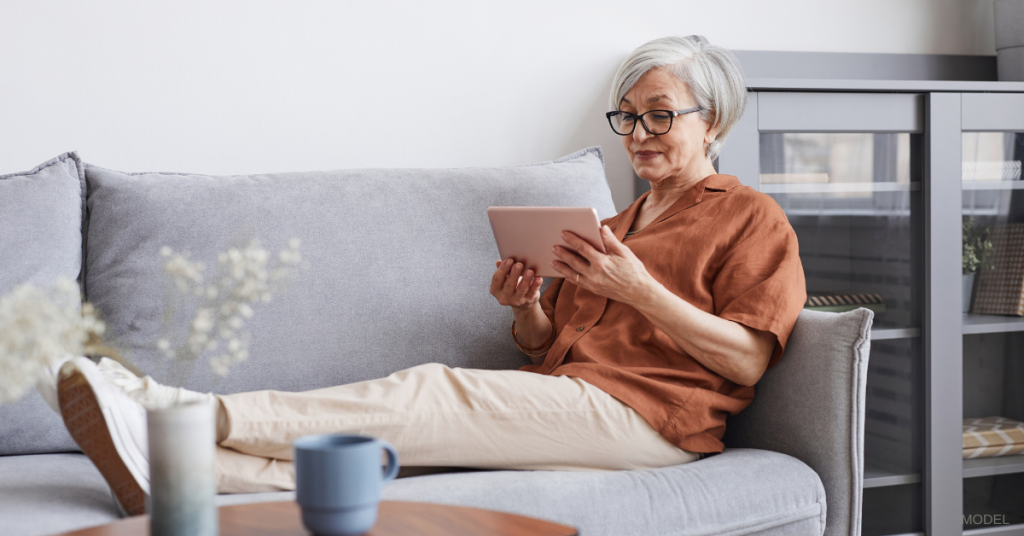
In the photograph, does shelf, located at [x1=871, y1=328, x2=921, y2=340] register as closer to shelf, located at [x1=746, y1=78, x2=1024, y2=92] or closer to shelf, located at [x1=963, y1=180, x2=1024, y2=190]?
shelf, located at [x1=963, y1=180, x2=1024, y2=190]

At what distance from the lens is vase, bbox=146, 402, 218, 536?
0.62m

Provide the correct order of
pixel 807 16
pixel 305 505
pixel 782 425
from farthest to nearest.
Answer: pixel 807 16
pixel 782 425
pixel 305 505

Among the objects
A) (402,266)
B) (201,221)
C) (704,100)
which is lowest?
(402,266)

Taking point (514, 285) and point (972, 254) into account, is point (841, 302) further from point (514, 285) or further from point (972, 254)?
point (514, 285)

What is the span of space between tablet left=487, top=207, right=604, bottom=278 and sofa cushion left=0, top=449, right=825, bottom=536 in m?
0.39

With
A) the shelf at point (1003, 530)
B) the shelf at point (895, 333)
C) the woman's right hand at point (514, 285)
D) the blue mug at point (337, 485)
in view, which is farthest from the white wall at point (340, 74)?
the blue mug at point (337, 485)

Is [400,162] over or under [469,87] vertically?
under

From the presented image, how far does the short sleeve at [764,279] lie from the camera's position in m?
1.26

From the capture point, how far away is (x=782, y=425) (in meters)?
1.32

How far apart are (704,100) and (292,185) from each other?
2.84 feet

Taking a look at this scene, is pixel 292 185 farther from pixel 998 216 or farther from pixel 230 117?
pixel 998 216

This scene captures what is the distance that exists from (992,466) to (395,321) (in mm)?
1552

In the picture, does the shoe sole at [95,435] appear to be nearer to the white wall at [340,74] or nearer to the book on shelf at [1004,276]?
the white wall at [340,74]

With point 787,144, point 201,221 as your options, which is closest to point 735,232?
point 787,144
